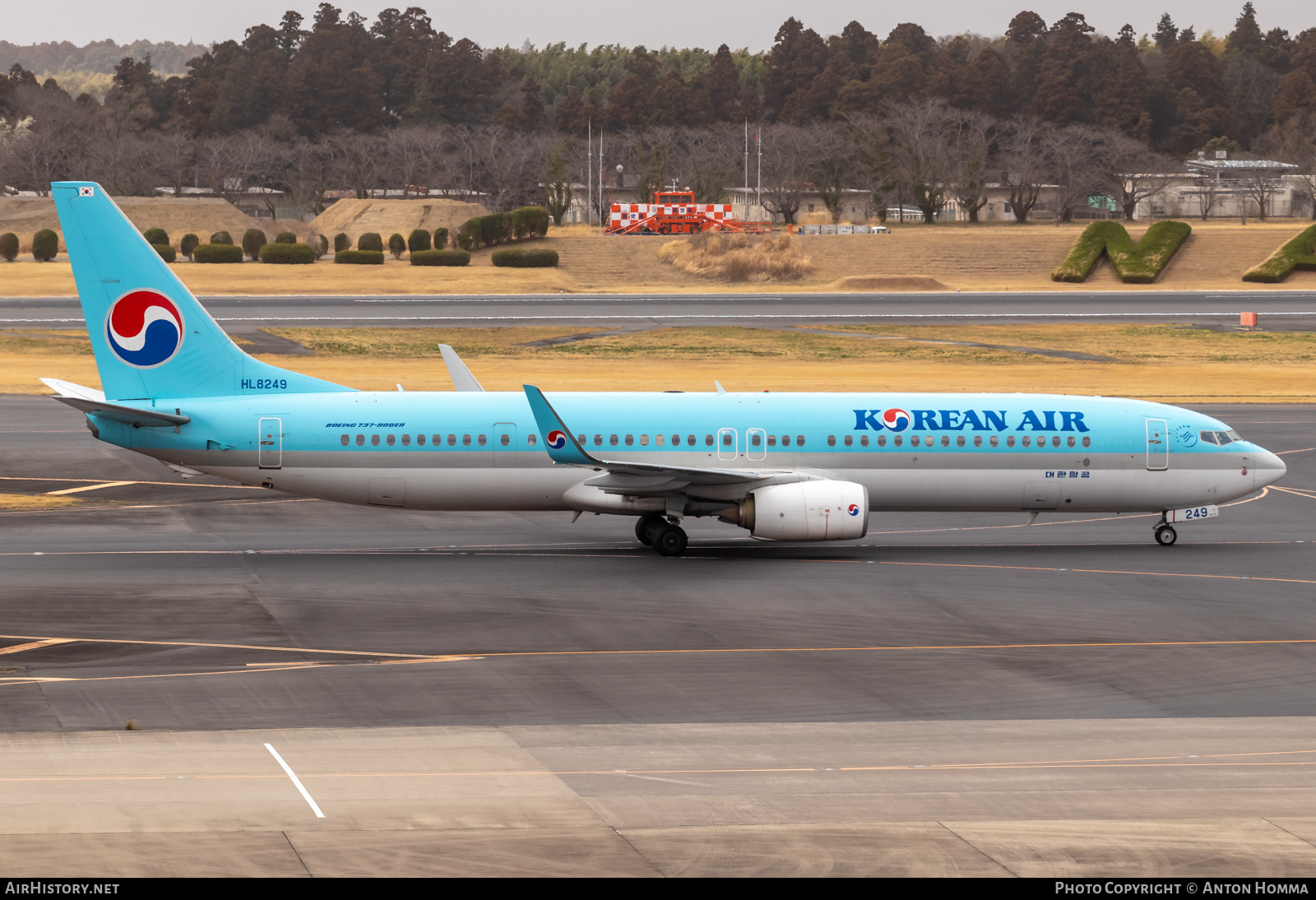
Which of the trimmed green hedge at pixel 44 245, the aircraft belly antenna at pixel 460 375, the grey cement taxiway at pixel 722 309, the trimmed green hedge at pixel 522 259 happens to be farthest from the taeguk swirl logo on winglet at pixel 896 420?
the trimmed green hedge at pixel 44 245

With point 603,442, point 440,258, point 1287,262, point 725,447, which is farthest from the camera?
point 440,258

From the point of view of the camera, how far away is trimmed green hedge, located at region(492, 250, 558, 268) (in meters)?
132

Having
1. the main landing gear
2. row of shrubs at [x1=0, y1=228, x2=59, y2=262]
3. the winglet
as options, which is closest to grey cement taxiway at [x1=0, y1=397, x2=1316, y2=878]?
the main landing gear

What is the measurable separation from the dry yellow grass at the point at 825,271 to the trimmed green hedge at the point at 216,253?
170cm

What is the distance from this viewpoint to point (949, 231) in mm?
149250

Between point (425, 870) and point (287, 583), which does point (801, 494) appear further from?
point (425, 870)

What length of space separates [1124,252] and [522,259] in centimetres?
5620

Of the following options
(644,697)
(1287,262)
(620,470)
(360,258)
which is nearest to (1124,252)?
(1287,262)

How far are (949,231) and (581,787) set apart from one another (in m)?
137

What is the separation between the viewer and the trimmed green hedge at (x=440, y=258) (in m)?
133

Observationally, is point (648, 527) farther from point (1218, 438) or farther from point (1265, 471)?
point (1265, 471)

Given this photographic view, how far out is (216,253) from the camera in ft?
428

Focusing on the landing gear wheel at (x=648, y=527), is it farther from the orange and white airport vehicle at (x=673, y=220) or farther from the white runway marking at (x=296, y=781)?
the orange and white airport vehicle at (x=673, y=220)

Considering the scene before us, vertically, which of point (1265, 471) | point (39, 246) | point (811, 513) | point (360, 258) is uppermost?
point (39, 246)
